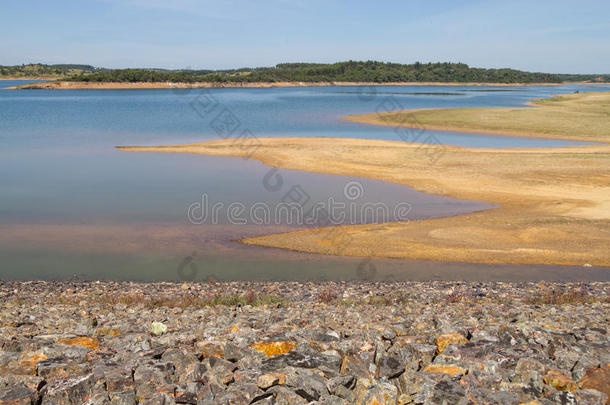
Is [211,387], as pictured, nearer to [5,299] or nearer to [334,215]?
[5,299]

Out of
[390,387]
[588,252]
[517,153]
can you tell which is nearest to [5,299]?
[390,387]

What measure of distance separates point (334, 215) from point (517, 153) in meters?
18.0

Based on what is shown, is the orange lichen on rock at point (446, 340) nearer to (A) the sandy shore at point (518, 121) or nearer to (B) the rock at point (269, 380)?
(B) the rock at point (269, 380)

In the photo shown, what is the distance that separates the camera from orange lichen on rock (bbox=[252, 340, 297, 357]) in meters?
6.45

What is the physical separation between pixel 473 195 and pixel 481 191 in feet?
2.86

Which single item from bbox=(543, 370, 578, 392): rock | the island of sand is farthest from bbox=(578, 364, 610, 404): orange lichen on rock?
the island of sand

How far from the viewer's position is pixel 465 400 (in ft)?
17.5

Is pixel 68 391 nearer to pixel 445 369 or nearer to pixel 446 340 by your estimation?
pixel 445 369

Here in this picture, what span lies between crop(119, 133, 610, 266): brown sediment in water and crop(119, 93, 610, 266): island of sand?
0.10 feet

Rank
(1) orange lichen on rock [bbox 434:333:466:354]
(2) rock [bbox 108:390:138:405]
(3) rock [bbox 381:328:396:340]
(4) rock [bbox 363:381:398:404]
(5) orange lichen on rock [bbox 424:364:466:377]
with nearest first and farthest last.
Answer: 1. (2) rock [bbox 108:390:138:405]
2. (4) rock [bbox 363:381:398:404]
3. (5) orange lichen on rock [bbox 424:364:466:377]
4. (1) orange lichen on rock [bbox 434:333:466:354]
5. (3) rock [bbox 381:328:396:340]

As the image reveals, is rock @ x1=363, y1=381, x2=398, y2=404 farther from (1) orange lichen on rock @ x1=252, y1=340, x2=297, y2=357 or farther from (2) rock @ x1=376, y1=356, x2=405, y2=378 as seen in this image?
(1) orange lichen on rock @ x1=252, y1=340, x2=297, y2=357

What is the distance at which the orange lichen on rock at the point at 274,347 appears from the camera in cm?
645

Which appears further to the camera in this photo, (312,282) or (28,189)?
(28,189)

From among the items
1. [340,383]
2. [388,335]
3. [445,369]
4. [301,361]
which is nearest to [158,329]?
[301,361]
